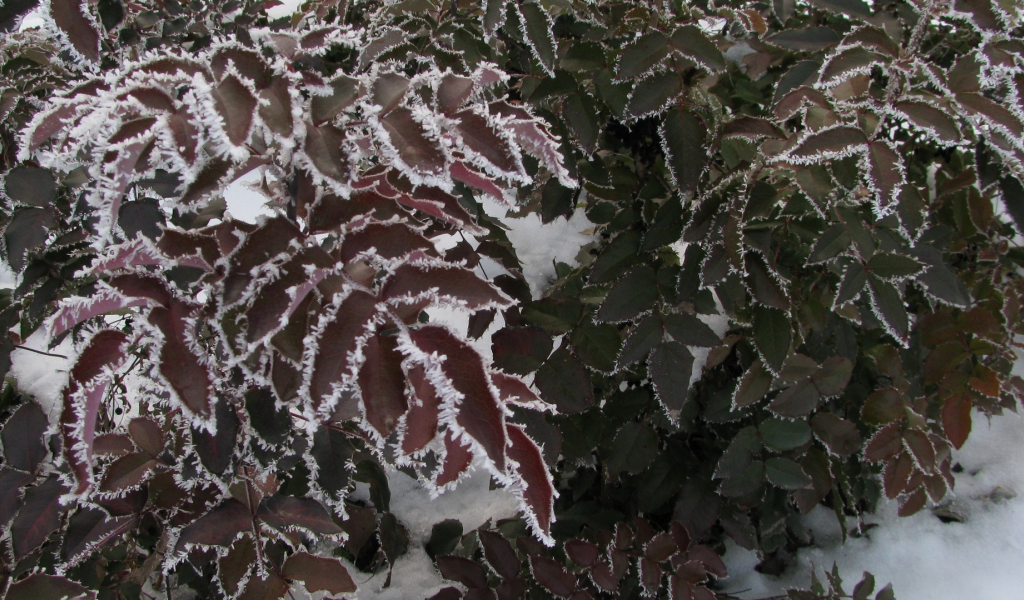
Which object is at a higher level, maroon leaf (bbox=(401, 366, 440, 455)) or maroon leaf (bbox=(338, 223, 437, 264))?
maroon leaf (bbox=(338, 223, 437, 264))

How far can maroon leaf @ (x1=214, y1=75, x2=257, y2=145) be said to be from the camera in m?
0.49

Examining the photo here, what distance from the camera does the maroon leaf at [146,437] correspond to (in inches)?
32.7

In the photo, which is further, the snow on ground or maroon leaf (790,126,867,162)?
the snow on ground

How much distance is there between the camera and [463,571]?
106 centimetres

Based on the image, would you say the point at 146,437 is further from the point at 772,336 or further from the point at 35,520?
the point at 772,336

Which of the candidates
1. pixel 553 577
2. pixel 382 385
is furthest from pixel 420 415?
pixel 553 577

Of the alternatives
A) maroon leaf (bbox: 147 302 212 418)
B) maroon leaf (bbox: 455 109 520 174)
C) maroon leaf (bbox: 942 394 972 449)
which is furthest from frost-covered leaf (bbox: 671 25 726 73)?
maroon leaf (bbox: 942 394 972 449)

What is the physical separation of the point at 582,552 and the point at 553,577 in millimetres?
63

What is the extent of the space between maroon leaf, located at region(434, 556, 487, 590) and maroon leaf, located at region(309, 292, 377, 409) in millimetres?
667

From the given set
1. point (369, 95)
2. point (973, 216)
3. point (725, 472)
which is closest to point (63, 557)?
point (369, 95)

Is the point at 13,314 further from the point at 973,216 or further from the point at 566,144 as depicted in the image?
the point at 973,216

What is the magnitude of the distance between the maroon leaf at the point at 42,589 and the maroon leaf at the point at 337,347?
0.51 meters

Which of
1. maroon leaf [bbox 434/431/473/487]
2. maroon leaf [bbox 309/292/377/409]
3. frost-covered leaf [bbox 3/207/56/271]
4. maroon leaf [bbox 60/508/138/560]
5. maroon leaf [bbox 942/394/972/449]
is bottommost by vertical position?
maroon leaf [bbox 942/394/972/449]

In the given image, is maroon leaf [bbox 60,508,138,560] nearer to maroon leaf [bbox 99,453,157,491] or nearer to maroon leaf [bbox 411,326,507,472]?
maroon leaf [bbox 99,453,157,491]
